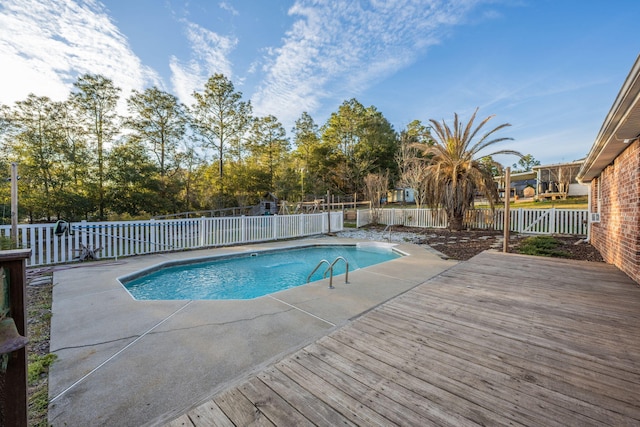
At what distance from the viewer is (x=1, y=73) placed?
7.34m

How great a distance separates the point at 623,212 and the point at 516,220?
8520 mm

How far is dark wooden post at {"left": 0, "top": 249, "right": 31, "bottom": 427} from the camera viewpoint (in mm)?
1064

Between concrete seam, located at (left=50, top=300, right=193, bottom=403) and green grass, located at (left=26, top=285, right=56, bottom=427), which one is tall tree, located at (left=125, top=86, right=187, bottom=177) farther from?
concrete seam, located at (left=50, top=300, right=193, bottom=403)

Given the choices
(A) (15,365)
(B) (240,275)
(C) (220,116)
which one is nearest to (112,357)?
(A) (15,365)

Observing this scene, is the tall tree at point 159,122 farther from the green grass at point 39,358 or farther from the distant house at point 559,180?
the distant house at point 559,180

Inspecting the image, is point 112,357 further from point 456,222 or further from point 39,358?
point 456,222

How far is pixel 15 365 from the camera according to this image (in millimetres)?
1080

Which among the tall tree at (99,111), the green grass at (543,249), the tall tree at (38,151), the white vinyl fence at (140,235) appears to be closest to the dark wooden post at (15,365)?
the white vinyl fence at (140,235)

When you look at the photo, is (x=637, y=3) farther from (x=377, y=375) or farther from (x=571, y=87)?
(x=377, y=375)

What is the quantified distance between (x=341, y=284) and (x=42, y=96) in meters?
16.2

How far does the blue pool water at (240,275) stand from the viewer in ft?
17.2

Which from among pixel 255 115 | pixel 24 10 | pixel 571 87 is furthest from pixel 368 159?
pixel 24 10

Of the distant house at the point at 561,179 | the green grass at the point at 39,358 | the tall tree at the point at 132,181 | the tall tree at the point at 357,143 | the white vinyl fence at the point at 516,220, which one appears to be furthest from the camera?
the tall tree at the point at 357,143

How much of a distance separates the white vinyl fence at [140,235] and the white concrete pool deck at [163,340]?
1.85 metres
